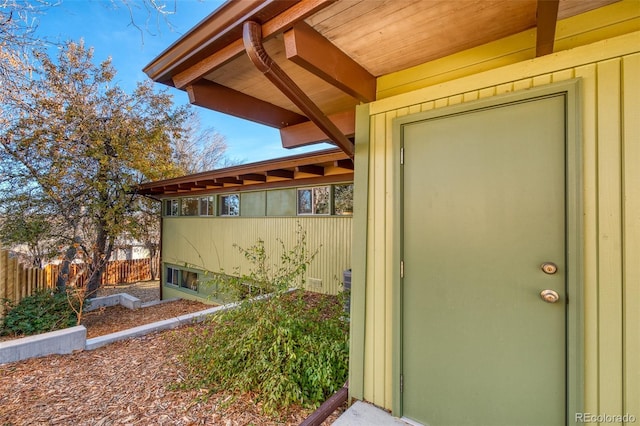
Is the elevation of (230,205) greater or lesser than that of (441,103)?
lesser

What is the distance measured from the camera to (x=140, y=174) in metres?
8.30

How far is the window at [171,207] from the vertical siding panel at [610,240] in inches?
408

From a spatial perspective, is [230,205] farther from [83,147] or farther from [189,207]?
[83,147]

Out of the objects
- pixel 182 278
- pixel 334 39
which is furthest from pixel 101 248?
pixel 334 39

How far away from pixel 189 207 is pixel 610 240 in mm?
9742

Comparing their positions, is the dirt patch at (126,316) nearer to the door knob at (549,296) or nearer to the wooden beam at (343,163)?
the wooden beam at (343,163)

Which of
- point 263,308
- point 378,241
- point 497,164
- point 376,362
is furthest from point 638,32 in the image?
point 263,308

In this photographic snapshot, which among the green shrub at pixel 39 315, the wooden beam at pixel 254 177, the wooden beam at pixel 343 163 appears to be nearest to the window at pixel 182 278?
the green shrub at pixel 39 315

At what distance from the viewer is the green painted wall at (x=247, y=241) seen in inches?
221


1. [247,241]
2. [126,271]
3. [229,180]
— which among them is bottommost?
[126,271]

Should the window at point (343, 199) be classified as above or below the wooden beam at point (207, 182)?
below

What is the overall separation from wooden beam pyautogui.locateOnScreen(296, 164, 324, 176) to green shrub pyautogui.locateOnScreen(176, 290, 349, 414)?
2911mm

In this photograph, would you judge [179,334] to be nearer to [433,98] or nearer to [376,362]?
[376,362]

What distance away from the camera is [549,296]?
1427 mm
